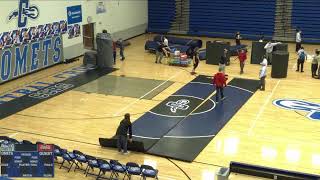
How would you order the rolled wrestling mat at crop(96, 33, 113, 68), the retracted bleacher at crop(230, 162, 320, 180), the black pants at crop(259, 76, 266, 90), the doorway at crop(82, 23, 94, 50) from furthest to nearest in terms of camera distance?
the doorway at crop(82, 23, 94, 50) < the rolled wrestling mat at crop(96, 33, 113, 68) < the black pants at crop(259, 76, 266, 90) < the retracted bleacher at crop(230, 162, 320, 180)

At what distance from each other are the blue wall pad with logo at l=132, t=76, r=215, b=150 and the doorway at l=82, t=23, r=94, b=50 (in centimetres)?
933

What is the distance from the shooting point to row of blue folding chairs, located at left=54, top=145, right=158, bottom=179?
11.9 meters

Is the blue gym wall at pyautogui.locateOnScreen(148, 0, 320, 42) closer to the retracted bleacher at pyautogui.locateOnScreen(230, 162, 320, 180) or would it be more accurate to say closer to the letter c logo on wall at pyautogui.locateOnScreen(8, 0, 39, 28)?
the letter c logo on wall at pyautogui.locateOnScreen(8, 0, 39, 28)

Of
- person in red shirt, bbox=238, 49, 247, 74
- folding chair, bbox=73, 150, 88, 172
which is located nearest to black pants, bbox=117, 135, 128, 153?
folding chair, bbox=73, 150, 88, 172

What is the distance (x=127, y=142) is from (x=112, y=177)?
1923 mm

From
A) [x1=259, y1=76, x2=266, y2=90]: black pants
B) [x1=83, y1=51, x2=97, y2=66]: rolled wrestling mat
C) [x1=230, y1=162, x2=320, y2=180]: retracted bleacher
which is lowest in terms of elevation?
[x1=230, y1=162, x2=320, y2=180]: retracted bleacher

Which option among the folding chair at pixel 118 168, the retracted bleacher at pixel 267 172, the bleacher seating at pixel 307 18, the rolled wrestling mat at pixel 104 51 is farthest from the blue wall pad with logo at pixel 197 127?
the bleacher seating at pixel 307 18

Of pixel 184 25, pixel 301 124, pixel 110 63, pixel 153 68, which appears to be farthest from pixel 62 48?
pixel 301 124

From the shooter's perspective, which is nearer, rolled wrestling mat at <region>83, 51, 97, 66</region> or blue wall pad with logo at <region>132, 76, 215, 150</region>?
blue wall pad with logo at <region>132, 76, 215, 150</region>

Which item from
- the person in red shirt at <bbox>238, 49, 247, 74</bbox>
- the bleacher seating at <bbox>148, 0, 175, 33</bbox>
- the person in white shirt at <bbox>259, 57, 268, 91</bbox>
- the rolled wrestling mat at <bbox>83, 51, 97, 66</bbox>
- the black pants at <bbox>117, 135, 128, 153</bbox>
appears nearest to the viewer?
the black pants at <bbox>117, 135, 128, 153</bbox>

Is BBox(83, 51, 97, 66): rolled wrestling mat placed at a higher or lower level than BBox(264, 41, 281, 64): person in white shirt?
lower

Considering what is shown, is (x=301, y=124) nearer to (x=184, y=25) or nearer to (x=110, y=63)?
(x=110, y=63)

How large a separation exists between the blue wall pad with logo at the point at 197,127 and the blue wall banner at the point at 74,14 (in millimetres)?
9106

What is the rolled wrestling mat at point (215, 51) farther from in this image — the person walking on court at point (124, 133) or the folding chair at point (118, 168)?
the folding chair at point (118, 168)
